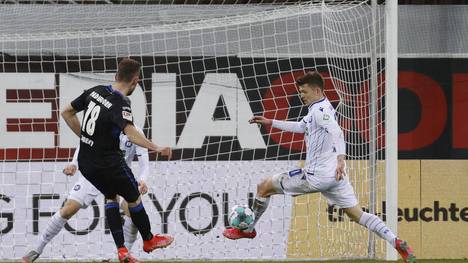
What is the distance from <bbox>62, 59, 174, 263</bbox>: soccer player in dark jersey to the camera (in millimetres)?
8664

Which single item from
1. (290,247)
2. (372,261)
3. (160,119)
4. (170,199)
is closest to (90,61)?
(160,119)

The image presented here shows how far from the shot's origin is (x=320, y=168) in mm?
10016

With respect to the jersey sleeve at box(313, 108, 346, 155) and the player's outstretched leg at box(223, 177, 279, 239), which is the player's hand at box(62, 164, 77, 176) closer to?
the player's outstretched leg at box(223, 177, 279, 239)

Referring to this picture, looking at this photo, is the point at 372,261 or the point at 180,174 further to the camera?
the point at 180,174

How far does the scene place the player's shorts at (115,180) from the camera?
8773 millimetres

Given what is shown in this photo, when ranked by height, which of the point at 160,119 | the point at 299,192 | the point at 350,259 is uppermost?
the point at 160,119

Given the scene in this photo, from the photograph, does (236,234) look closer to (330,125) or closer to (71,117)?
(330,125)

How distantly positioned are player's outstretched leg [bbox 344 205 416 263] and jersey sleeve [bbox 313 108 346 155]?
0.70 metres

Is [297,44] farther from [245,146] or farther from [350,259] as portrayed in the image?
[350,259]

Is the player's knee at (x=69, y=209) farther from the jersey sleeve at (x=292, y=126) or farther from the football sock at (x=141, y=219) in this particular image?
the jersey sleeve at (x=292, y=126)

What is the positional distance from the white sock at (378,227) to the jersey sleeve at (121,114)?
2.74 metres

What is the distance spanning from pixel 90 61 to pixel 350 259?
394 cm

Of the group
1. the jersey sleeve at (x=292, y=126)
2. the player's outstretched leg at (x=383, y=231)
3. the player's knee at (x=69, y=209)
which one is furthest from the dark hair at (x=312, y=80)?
the player's knee at (x=69, y=209)

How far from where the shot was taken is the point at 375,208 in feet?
40.1
